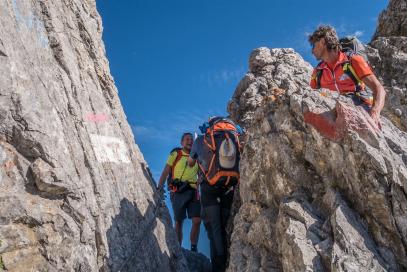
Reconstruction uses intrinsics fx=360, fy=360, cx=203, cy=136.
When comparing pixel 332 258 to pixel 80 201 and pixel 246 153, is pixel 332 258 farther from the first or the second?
pixel 80 201

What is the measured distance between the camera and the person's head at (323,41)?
27.6 ft

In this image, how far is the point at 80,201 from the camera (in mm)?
7945

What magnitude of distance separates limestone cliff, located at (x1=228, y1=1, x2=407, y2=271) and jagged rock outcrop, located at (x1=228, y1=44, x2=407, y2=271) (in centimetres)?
2

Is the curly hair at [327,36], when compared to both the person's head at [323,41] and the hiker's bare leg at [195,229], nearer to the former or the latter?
the person's head at [323,41]

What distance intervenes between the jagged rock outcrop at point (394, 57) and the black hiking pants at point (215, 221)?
6332 millimetres

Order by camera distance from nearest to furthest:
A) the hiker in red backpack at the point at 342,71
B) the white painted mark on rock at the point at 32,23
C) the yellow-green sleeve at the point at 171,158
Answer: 1. the hiker in red backpack at the point at 342,71
2. the white painted mark on rock at the point at 32,23
3. the yellow-green sleeve at the point at 171,158

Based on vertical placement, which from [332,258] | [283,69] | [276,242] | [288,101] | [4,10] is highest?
[283,69]

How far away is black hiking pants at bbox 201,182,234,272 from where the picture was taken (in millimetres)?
10914

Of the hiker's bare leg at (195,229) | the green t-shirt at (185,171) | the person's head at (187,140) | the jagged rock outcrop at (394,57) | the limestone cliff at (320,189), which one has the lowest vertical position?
the limestone cliff at (320,189)

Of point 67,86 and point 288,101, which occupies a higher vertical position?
point 67,86

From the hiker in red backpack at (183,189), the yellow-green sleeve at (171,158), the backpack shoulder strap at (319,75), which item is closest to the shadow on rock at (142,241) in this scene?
the hiker in red backpack at (183,189)

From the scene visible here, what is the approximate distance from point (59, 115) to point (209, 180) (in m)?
4.61

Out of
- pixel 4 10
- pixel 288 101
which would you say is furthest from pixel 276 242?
pixel 4 10

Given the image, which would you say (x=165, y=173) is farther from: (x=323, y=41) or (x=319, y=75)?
(x=323, y=41)
